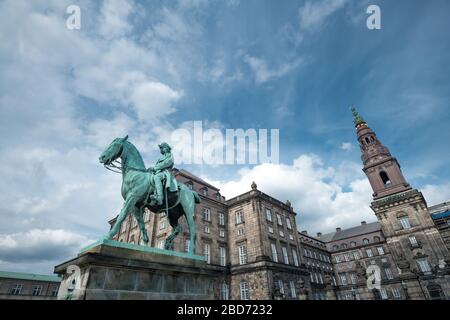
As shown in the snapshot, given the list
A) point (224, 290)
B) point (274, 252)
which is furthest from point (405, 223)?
point (224, 290)

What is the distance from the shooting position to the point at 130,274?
15.9 ft

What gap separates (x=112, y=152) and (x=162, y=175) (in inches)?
59.4

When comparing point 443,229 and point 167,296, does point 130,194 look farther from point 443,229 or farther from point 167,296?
point 443,229

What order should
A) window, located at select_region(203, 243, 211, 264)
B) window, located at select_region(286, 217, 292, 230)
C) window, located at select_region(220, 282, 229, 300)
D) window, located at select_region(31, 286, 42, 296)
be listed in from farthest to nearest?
window, located at select_region(31, 286, 42, 296)
window, located at select_region(286, 217, 292, 230)
window, located at select_region(203, 243, 211, 264)
window, located at select_region(220, 282, 229, 300)

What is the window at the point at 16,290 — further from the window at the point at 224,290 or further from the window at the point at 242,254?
the window at the point at 242,254

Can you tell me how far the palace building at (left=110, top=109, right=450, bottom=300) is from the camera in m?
27.3

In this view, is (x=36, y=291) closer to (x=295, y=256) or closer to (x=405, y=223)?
(x=295, y=256)

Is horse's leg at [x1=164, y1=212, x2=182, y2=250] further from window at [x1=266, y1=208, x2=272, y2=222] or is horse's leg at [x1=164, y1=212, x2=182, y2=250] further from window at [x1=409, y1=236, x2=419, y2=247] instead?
window at [x1=409, y1=236, x2=419, y2=247]

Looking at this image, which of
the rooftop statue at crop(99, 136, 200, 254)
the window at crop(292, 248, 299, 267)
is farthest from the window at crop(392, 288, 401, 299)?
the rooftop statue at crop(99, 136, 200, 254)

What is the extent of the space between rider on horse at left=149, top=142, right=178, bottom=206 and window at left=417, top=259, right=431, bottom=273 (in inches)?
1997

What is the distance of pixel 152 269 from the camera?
5129mm

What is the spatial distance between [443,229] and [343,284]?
80.3 ft
